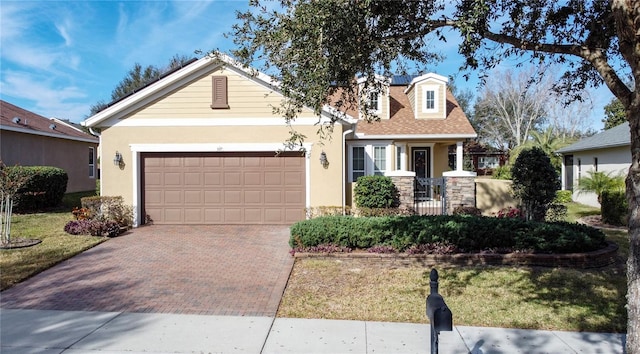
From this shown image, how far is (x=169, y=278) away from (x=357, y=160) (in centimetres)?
1100

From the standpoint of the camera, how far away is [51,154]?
63.9 feet

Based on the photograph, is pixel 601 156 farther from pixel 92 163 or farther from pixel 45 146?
pixel 92 163

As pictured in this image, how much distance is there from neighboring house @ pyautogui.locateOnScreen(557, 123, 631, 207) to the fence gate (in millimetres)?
6970

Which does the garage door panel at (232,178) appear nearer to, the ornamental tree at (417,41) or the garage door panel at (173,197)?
the garage door panel at (173,197)

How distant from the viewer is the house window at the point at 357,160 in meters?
16.9

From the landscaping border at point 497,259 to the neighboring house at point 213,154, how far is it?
14.5 feet

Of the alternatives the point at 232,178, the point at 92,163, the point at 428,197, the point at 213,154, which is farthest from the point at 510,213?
the point at 92,163

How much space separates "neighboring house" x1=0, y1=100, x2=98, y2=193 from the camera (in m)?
16.7

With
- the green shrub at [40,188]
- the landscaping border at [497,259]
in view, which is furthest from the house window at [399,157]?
the green shrub at [40,188]

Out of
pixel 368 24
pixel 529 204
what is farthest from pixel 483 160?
pixel 368 24

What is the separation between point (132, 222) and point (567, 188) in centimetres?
2326

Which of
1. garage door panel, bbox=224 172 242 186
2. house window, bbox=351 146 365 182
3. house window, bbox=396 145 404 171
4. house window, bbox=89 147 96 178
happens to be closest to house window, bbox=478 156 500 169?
house window, bbox=396 145 404 171

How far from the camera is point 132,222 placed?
1217cm

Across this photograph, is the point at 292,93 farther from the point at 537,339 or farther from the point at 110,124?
the point at 110,124
